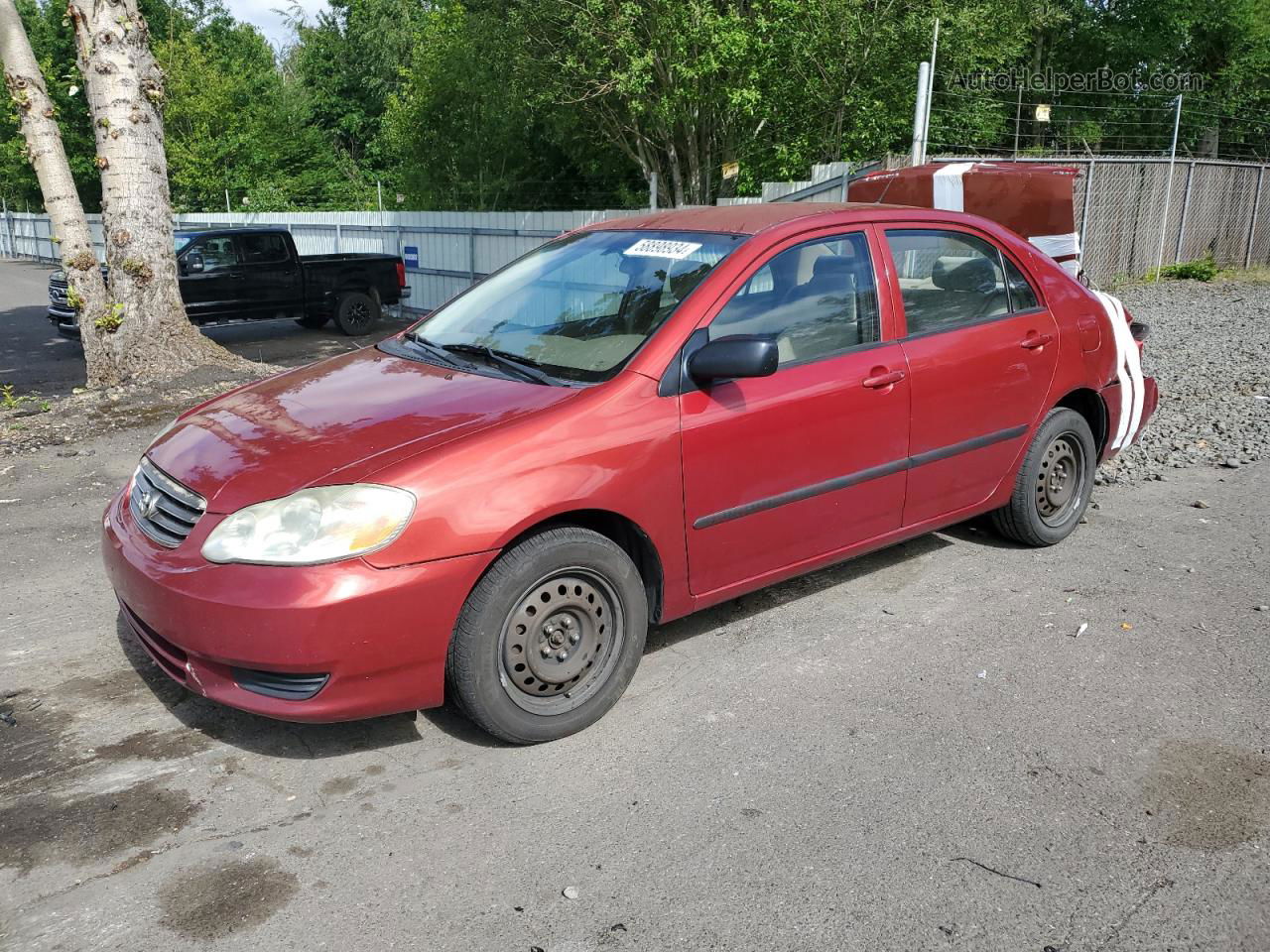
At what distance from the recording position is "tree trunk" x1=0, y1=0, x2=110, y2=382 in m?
9.69

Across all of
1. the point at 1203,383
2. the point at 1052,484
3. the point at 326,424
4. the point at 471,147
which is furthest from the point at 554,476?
the point at 471,147

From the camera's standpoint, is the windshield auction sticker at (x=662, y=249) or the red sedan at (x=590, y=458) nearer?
the red sedan at (x=590, y=458)

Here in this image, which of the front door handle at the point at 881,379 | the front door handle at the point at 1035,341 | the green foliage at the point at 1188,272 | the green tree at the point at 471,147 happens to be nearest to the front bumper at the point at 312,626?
the front door handle at the point at 881,379

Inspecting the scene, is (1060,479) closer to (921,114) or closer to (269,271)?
(921,114)

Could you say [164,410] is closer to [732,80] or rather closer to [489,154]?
[732,80]

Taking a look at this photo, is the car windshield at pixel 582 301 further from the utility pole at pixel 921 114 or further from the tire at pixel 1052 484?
the utility pole at pixel 921 114

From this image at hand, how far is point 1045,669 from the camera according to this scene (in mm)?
4137

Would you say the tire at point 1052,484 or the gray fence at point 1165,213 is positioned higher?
the gray fence at point 1165,213

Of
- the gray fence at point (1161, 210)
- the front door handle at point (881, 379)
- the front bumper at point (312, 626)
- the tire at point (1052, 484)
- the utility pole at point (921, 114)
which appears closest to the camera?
the front bumper at point (312, 626)

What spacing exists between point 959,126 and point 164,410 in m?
19.9

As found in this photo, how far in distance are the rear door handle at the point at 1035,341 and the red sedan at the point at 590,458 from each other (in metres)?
0.01

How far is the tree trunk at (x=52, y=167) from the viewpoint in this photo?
9688 millimetres

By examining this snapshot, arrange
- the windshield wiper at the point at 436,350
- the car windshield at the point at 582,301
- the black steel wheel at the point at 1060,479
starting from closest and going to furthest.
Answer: the car windshield at the point at 582,301
the windshield wiper at the point at 436,350
the black steel wheel at the point at 1060,479

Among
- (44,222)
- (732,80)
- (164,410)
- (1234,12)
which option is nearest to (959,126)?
(732,80)
